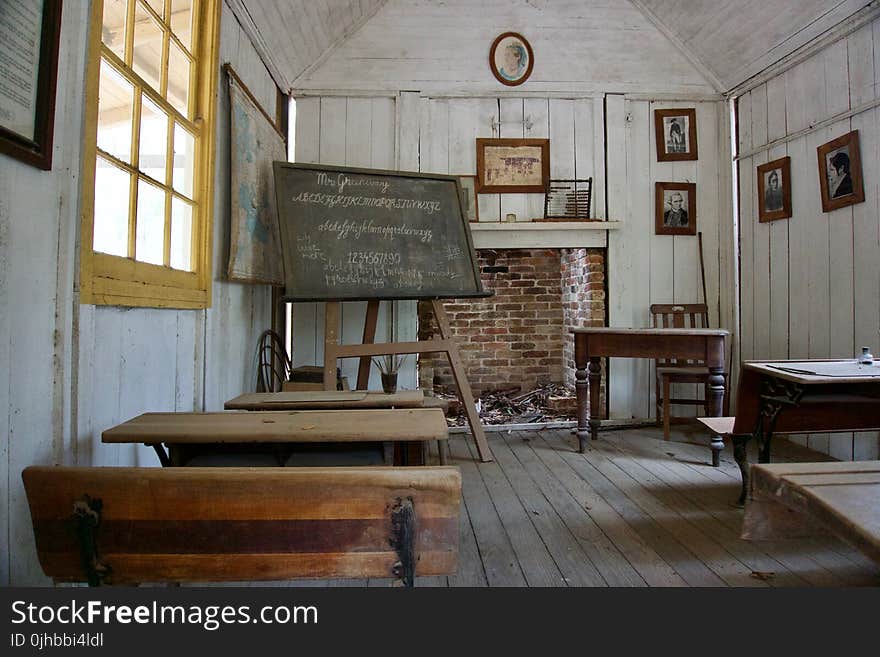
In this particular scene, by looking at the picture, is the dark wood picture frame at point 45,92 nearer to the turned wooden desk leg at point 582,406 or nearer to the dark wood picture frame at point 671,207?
the turned wooden desk leg at point 582,406

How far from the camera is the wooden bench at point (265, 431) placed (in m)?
1.45

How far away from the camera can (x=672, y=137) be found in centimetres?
438

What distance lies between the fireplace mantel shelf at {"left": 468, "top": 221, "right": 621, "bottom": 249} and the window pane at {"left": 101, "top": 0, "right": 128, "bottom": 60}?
108 inches

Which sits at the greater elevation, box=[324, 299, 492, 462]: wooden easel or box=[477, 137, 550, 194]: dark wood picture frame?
box=[477, 137, 550, 194]: dark wood picture frame

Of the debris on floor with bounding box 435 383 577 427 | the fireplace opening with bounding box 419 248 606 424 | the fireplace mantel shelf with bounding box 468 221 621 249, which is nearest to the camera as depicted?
the fireplace mantel shelf with bounding box 468 221 621 249

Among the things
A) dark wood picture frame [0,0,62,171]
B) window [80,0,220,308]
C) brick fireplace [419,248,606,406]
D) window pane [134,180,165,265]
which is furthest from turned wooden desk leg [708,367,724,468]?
dark wood picture frame [0,0,62,171]

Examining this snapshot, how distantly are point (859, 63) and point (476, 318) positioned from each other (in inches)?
141

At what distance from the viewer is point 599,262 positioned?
441 centimetres

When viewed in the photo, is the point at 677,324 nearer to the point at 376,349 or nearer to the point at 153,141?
the point at 376,349

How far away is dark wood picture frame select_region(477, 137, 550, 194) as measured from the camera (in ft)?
14.1

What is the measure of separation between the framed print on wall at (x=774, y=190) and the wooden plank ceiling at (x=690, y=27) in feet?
2.55

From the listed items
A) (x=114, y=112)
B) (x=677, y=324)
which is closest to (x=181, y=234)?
(x=114, y=112)

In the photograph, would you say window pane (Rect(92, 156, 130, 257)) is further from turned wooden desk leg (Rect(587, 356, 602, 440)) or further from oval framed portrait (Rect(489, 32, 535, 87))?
oval framed portrait (Rect(489, 32, 535, 87))

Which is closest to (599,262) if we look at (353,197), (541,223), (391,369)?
(541,223)
